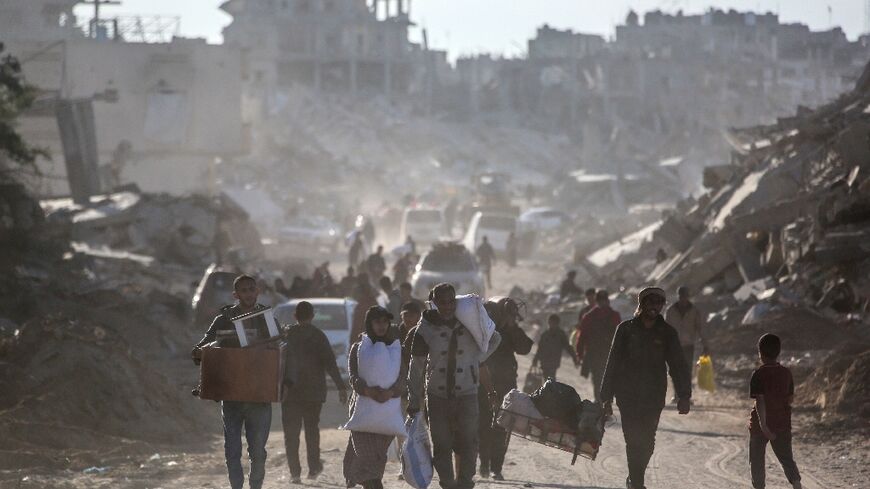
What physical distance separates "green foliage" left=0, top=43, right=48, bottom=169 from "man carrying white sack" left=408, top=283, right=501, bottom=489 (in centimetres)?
1730

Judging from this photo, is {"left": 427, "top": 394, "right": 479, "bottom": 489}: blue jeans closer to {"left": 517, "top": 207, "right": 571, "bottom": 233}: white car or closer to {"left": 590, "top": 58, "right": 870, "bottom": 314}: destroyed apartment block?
{"left": 590, "top": 58, "right": 870, "bottom": 314}: destroyed apartment block

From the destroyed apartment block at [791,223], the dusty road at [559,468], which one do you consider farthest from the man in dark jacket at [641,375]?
the destroyed apartment block at [791,223]

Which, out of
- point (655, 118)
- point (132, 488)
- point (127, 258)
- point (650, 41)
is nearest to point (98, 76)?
point (127, 258)

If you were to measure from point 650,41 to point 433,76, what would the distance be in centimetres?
2126

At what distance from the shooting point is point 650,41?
135 metres

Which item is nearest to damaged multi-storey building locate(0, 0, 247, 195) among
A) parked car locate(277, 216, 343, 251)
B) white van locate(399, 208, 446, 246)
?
parked car locate(277, 216, 343, 251)

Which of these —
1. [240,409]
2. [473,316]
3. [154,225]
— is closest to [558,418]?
[473,316]

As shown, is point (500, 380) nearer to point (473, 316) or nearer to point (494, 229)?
point (473, 316)

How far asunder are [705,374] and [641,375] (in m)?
8.70

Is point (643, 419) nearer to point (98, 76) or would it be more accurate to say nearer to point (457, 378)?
point (457, 378)

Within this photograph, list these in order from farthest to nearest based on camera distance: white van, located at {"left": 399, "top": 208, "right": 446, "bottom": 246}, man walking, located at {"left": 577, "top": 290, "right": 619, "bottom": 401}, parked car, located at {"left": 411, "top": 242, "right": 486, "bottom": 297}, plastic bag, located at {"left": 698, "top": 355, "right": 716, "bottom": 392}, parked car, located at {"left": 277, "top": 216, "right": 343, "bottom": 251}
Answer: parked car, located at {"left": 277, "top": 216, "right": 343, "bottom": 251} < white van, located at {"left": 399, "top": 208, "right": 446, "bottom": 246} < parked car, located at {"left": 411, "top": 242, "right": 486, "bottom": 297} < plastic bag, located at {"left": 698, "top": 355, "right": 716, "bottom": 392} < man walking, located at {"left": 577, "top": 290, "right": 619, "bottom": 401}

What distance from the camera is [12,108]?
26.2 meters

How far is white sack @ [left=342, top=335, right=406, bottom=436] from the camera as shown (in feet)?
32.4

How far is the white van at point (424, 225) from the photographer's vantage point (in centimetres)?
5256
